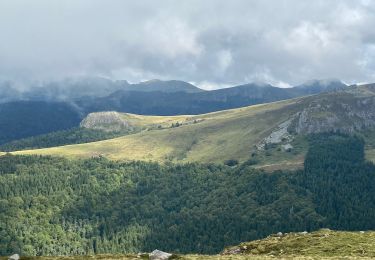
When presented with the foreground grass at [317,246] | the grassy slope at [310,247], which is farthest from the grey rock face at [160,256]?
the foreground grass at [317,246]

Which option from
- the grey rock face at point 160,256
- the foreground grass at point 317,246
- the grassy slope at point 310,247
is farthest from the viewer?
the foreground grass at point 317,246

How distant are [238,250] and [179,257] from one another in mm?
34991

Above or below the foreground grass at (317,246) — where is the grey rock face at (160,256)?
above

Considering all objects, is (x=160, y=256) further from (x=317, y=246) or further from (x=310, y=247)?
(x=317, y=246)

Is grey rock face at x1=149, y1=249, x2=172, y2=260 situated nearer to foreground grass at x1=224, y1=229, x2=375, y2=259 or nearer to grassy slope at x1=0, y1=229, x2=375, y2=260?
grassy slope at x1=0, y1=229, x2=375, y2=260

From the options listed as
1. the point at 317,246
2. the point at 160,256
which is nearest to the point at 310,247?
the point at 317,246

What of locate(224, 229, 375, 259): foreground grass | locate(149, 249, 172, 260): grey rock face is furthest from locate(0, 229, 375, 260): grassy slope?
locate(149, 249, 172, 260): grey rock face

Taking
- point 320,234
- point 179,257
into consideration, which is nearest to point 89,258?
point 179,257

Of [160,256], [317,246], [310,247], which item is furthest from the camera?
[310,247]

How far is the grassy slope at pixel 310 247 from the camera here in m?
96.3

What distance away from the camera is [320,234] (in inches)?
4855

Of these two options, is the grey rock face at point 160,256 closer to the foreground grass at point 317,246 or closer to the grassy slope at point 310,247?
the grassy slope at point 310,247

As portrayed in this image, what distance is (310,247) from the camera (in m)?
108

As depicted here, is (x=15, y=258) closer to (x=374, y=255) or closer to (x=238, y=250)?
(x=238, y=250)
